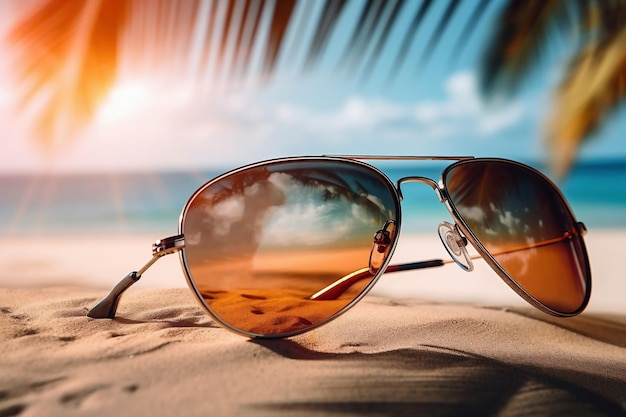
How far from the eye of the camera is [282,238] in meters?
0.77

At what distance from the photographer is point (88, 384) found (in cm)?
55

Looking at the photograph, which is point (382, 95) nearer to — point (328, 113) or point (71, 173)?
point (328, 113)

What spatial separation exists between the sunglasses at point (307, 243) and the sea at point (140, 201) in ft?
5.22

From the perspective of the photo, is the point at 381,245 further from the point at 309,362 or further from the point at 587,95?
Result: the point at 587,95

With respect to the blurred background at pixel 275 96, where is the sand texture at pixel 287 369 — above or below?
below

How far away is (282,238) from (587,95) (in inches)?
68.5

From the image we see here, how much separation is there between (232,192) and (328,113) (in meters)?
5.74

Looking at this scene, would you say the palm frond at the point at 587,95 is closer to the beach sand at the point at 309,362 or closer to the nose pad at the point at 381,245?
the beach sand at the point at 309,362

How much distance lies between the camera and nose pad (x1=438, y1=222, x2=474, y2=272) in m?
0.89

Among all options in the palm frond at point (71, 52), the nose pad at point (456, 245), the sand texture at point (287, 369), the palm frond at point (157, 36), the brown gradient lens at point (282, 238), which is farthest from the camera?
the palm frond at point (71, 52)

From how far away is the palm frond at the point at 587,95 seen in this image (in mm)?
2029

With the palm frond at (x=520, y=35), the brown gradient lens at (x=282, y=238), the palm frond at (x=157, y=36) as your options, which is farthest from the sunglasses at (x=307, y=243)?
the palm frond at (x=520, y=35)

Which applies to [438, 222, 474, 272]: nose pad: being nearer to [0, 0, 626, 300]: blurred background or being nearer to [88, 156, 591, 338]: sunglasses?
[88, 156, 591, 338]: sunglasses

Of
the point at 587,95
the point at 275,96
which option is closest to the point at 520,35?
the point at 587,95
